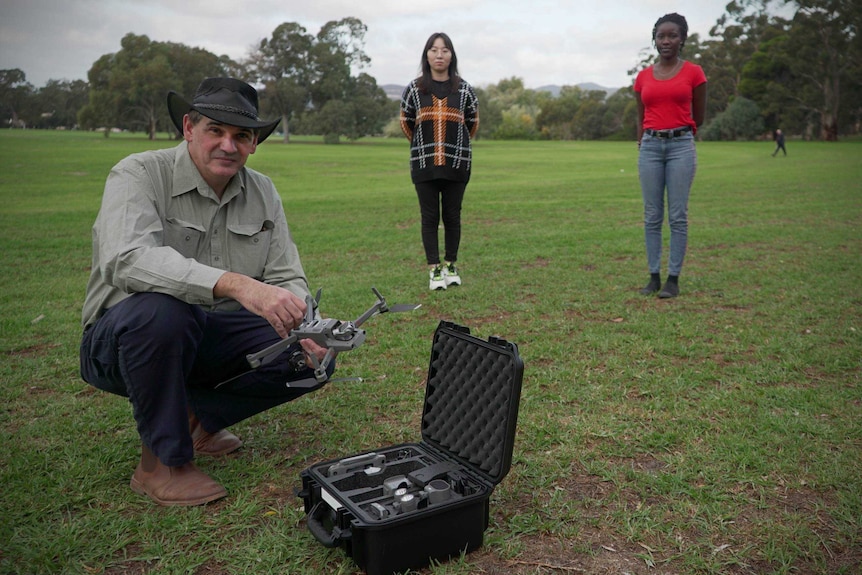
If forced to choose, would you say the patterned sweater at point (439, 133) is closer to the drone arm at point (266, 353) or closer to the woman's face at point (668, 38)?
the woman's face at point (668, 38)

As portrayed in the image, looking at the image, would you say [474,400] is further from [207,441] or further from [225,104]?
[225,104]

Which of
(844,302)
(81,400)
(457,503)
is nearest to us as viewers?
(457,503)

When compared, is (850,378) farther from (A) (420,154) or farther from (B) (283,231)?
(A) (420,154)

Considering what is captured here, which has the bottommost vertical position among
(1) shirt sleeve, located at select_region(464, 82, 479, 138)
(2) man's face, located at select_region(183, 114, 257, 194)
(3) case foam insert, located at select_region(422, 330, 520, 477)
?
(3) case foam insert, located at select_region(422, 330, 520, 477)

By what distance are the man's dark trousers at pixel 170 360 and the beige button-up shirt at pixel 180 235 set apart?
0.32 feet

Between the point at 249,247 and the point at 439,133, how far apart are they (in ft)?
12.9

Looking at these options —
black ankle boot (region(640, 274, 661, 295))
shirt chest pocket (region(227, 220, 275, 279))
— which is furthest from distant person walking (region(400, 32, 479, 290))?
shirt chest pocket (region(227, 220, 275, 279))

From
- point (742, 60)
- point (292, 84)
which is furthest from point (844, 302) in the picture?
point (742, 60)

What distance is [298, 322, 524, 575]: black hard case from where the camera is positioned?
2461mm

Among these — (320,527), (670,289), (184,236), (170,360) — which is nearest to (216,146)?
(184,236)

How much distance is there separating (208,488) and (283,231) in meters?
1.37

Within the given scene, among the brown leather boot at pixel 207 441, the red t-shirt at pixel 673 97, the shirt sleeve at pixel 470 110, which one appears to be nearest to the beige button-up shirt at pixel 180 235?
the brown leather boot at pixel 207 441

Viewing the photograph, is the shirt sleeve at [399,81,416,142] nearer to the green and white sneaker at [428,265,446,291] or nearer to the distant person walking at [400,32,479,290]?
the distant person walking at [400,32,479,290]

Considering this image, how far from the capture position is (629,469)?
334 centimetres
